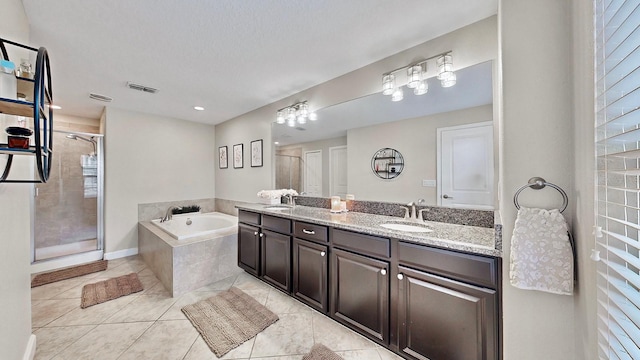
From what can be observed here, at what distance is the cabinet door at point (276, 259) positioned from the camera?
2.29m

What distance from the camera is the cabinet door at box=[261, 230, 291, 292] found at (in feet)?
7.52

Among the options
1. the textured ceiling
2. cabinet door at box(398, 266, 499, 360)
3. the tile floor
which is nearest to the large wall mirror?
the textured ceiling

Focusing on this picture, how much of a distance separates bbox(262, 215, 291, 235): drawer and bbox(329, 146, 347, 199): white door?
63 cm

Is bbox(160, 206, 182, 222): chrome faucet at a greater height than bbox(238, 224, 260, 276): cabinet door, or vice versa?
bbox(160, 206, 182, 222): chrome faucet

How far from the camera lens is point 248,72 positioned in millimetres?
2393

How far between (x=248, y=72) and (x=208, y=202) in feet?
9.95

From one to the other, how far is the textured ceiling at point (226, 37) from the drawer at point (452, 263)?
1.54 metres

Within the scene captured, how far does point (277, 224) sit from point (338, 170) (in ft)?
2.83

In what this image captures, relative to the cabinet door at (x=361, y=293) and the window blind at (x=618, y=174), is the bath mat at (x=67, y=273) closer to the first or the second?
the cabinet door at (x=361, y=293)

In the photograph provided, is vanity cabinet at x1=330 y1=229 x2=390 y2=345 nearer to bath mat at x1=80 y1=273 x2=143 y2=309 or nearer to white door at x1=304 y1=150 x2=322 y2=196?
white door at x1=304 y1=150 x2=322 y2=196

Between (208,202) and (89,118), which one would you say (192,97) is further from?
(89,118)

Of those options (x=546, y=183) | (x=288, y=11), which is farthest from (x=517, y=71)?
(x=288, y=11)

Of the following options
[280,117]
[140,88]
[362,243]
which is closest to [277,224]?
[362,243]

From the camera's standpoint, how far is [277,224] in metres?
2.39
